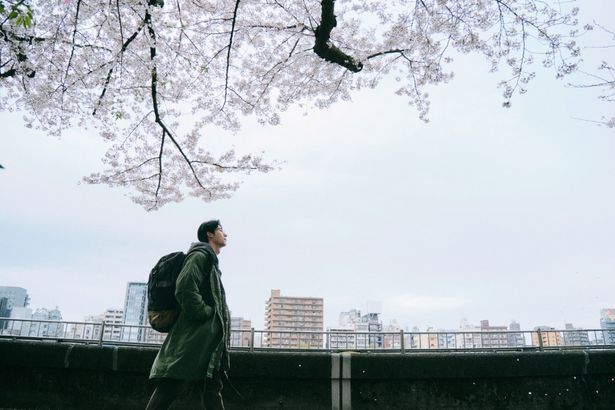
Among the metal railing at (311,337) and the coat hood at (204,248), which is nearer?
the coat hood at (204,248)

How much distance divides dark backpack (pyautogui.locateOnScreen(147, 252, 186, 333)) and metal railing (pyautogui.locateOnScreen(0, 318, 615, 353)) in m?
4.89

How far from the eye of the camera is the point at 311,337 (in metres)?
8.66

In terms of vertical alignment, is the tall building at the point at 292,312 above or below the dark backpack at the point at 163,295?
above

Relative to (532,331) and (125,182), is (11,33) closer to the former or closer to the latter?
(125,182)

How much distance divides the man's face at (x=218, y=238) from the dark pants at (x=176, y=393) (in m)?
1.03

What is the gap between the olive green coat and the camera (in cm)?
297

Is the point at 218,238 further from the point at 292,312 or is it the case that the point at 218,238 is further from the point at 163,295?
the point at 292,312

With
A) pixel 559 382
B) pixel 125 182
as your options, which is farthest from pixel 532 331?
pixel 125 182

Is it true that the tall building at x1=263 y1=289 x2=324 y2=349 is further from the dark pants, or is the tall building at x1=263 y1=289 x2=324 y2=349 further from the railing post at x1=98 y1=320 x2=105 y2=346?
the dark pants

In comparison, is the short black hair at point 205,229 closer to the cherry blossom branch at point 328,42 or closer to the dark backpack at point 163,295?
the dark backpack at point 163,295

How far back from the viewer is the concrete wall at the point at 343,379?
580 cm

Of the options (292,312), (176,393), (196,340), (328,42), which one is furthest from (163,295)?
(292,312)

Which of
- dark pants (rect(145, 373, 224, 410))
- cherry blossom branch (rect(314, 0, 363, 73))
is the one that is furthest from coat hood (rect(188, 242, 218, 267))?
cherry blossom branch (rect(314, 0, 363, 73))

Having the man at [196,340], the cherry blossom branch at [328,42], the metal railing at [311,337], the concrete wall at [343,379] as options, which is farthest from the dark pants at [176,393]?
the metal railing at [311,337]
